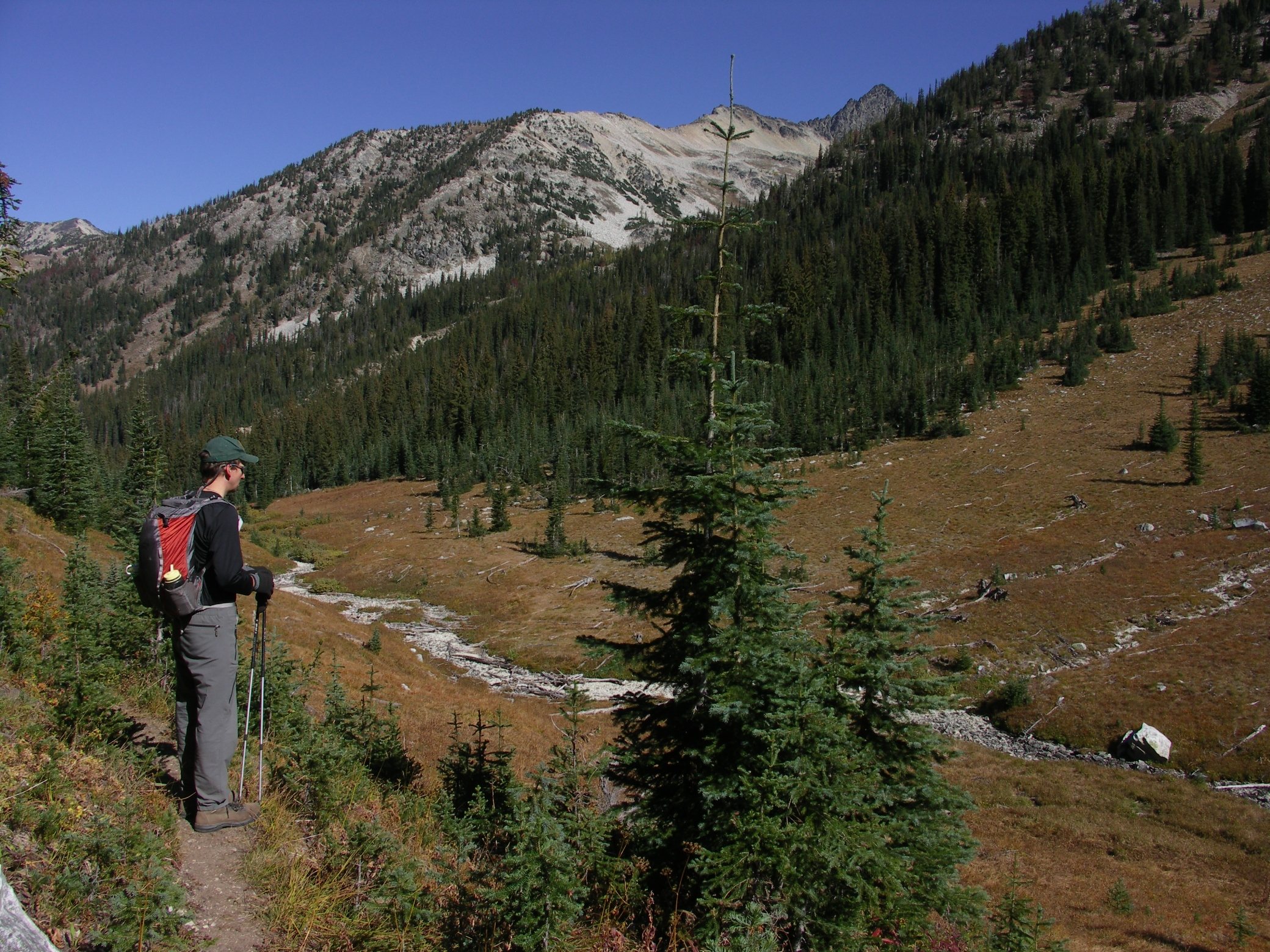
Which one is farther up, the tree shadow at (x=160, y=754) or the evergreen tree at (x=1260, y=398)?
the evergreen tree at (x=1260, y=398)

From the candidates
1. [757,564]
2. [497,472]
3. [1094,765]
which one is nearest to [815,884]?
[757,564]

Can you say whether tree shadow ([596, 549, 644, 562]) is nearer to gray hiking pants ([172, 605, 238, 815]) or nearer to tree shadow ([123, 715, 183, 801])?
tree shadow ([123, 715, 183, 801])

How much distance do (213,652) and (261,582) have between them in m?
0.65

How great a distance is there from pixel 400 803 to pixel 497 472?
82.2 metres

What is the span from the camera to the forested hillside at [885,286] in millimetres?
85562

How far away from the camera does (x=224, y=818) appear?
202 inches

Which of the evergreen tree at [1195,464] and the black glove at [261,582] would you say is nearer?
the black glove at [261,582]

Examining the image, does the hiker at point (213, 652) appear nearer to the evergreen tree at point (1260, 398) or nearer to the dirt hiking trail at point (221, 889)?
the dirt hiking trail at point (221, 889)

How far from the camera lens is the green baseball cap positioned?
519 cm

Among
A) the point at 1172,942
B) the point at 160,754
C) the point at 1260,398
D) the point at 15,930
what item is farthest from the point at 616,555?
the point at 1260,398

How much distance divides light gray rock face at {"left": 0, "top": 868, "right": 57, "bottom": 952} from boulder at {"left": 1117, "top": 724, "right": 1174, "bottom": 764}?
28.4 meters

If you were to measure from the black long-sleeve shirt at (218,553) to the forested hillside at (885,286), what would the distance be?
56.5m

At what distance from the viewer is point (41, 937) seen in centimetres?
275

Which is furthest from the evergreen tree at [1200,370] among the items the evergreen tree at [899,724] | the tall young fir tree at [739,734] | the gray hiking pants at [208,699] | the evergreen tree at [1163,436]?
the gray hiking pants at [208,699]
